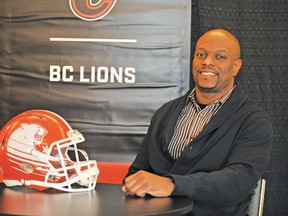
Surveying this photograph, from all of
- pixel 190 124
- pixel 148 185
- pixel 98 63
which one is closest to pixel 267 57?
pixel 98 63

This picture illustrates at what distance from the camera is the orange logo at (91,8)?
400cm

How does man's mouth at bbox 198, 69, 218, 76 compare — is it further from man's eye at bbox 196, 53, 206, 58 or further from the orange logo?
the orange logo

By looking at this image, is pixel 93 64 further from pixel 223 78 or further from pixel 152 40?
pixel 223 78

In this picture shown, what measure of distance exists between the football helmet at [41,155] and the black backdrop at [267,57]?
1.59 metres

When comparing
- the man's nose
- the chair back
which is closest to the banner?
the man's nose

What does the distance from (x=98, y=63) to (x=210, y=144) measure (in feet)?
3.79

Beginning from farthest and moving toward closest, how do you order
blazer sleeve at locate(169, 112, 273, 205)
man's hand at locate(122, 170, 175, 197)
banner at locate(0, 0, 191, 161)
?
banner at locate(0, 0, 191, 161), blazer sleeve at locate(169, 112, 273, 205), man's hand at locate(122, 170, 175, 197)

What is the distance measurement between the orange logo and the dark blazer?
93 cm

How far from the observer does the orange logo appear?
13.1ft

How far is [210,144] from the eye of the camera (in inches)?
121

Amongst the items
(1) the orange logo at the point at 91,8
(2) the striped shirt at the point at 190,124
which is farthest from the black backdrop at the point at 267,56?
(2) the striped shirt at the point at 190,124

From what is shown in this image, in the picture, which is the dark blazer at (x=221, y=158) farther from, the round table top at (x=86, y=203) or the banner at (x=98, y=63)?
the banner at (x=98, y=63)

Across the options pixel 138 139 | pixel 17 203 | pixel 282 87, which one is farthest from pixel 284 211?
pixel 17 203

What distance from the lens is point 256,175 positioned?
2.96 m
